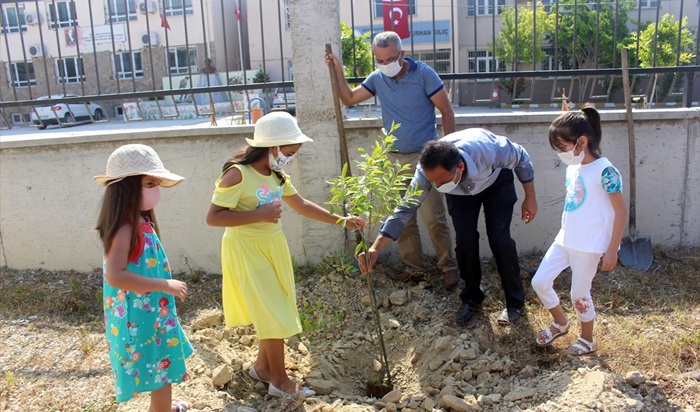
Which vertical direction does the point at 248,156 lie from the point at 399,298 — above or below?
above

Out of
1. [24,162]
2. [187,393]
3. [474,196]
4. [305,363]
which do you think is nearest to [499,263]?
[474,196]

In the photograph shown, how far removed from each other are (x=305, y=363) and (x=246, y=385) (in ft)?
1.46

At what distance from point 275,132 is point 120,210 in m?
0.95

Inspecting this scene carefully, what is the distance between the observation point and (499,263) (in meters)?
4.06

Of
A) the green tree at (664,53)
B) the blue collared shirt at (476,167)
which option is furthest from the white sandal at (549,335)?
the green tree at (664,53)

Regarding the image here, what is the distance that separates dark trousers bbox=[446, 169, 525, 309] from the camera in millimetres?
4031

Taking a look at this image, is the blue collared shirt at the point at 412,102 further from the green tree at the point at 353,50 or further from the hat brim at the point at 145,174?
the hat brim at the point at 145,174

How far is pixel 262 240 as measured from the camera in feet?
10.9

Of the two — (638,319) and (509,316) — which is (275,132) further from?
(638,319)

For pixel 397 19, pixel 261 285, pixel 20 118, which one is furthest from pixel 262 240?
pixel 20 118

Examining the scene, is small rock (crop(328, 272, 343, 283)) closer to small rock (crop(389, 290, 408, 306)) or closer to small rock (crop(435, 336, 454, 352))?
small rock (crop(389, 290, 408, 306))

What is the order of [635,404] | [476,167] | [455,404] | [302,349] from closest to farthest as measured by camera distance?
[635,404] → [455,404] → [476,167] → [302,349]

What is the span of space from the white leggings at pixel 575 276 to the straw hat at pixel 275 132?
1.73m

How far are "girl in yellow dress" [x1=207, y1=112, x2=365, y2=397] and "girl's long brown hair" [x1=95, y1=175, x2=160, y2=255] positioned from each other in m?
0.47
